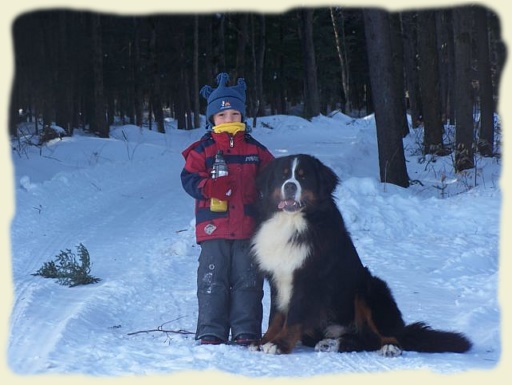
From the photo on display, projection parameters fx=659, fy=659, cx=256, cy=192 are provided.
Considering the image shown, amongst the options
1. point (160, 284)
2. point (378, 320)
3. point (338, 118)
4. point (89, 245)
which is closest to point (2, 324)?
point (378, 320)

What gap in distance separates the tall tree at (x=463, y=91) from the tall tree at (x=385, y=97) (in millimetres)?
2150

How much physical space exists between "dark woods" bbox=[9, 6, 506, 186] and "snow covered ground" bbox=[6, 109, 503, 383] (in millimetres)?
1556

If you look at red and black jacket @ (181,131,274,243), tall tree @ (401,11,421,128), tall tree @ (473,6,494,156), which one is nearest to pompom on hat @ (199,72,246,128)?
red and black jacket @ (181,131,274,243)

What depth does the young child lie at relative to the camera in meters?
5.29

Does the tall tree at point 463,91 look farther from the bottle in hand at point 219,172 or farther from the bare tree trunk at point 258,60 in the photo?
the bare tree trunk at point 258,60

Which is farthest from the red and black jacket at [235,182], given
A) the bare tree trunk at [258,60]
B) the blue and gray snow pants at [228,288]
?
the bare tree trunk at [258,60]

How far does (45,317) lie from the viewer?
5828mm

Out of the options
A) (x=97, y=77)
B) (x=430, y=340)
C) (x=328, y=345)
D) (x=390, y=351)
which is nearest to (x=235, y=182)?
(x=328, y=345)

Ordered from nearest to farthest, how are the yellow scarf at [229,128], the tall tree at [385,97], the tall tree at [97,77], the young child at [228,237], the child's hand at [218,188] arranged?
the child's hand at [218,188]
the young child at [228,237]
the yellow scarf at [229,128]
the tall tree at [385,97]
the tall tree at [97,77]

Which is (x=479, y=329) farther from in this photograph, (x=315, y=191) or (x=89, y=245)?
(x=89, y=245)

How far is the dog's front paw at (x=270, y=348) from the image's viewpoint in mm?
4699

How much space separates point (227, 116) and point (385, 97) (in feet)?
25.0

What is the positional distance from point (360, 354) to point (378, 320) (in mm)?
330

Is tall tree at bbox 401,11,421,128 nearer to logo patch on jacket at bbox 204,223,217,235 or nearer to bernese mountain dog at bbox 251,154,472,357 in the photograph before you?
logo patch on jacket at bbox 204,223,217,235
